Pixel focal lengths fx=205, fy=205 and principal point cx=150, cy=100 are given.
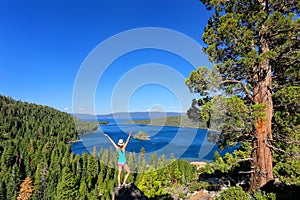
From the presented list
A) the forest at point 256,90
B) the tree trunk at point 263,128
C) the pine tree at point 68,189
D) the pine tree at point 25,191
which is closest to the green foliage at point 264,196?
the forest at point 256,90

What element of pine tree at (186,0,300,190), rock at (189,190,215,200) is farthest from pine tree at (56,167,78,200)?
pine tree at (186,0,300,190)

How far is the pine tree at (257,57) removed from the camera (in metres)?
5.53

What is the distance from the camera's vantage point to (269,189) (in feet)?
17.9

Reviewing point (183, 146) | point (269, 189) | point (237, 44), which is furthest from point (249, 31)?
point (183, 146)

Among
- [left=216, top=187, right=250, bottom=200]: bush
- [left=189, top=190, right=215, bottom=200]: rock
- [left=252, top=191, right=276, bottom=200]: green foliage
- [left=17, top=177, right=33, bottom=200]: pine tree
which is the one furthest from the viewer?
[left=17, top=177, right=33, bottom=200]: pine tree

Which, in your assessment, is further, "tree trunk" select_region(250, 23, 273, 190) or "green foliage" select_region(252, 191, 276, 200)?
"tree trunk" select_region(250, 23, 273, 190)

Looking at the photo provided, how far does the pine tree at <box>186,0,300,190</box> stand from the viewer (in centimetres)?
553

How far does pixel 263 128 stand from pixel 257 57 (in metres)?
2.04

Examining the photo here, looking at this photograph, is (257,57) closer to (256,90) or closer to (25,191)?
(256,90)

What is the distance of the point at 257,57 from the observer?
5.38 meters

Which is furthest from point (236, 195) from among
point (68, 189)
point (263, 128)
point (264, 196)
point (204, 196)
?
point (68, 189)

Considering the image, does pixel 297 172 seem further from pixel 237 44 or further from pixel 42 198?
pixel 42 198

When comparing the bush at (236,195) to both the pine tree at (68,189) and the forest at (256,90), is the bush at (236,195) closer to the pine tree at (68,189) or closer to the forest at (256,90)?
the forest at (256,90)

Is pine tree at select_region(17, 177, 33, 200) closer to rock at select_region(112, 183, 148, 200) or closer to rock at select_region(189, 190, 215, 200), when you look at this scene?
rock at select_region(189, 190, 215, 200)
